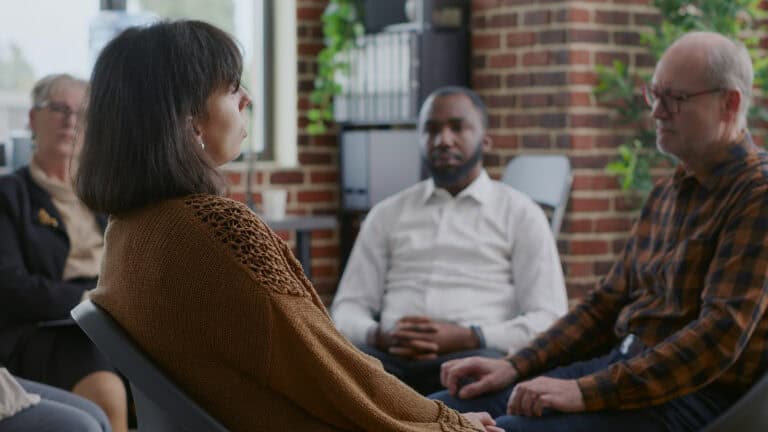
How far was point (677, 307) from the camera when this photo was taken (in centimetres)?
219

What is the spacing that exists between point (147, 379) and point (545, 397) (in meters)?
0.92

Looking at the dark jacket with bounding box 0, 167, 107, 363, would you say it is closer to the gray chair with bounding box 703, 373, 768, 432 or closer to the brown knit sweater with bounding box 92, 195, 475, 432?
the brown knit sweater with bounding box 92, 195, 475, 432

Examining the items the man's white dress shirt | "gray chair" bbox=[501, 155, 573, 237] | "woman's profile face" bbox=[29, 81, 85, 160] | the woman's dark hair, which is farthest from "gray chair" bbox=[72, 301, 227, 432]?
"gray chair" bbox=[501, 155, 573, 237]

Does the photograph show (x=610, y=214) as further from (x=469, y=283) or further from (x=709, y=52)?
(x=709, y=52)

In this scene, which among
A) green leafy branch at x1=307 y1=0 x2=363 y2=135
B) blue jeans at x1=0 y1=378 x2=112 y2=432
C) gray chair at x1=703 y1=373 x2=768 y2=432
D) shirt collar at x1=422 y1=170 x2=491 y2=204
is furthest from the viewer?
green leafy branch at x1=307 y1=0 x2=363 y2=135

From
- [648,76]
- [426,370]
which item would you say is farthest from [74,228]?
[648,76]

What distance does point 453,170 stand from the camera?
10.2ft

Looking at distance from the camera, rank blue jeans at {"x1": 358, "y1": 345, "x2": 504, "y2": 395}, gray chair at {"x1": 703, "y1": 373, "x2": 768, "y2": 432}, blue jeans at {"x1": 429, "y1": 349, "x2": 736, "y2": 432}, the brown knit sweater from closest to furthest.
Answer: the brown knit sweater → gray chair at {"x1": 703, "y1": 373, "x2": 768, "y2": 432} → blue jeans at {"x1": 429, "y1": 349, "x2": 736, "y2": 432} → blue jeans at {"x1": 358, "y1": 345, "x2": 504, "y2": 395}

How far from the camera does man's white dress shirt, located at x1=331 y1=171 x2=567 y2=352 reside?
291 centimetres

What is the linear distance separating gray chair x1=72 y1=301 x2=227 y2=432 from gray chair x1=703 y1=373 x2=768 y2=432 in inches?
39.7

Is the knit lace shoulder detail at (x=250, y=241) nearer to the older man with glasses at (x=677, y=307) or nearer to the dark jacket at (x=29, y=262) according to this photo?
the older man with glasses at (x=677, y=307)

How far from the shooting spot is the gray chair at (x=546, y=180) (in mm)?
3447

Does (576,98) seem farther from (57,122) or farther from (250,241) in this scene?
(250,241)

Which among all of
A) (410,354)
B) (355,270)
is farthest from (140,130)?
(355,270)
